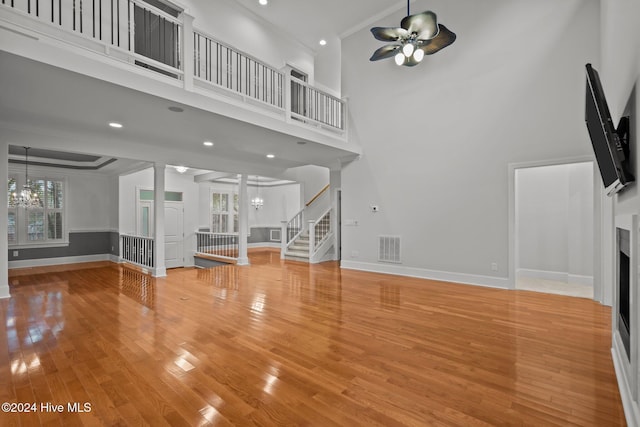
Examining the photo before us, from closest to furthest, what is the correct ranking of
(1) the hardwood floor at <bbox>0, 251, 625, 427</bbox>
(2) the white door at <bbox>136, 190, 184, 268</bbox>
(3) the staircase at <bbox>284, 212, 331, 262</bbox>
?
1. (1) the hardwood floor at <bbox>0, 251, 625, 427</bbox>
2. (3) the staircase at <bbox>284, 212, 331, 262</bbox>
3. (2) the white door at <bbox>136, 190, 184, 268</bbox>

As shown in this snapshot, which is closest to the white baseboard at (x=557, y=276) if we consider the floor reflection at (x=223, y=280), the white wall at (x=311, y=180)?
the floor reflection at (x=223, y=280)

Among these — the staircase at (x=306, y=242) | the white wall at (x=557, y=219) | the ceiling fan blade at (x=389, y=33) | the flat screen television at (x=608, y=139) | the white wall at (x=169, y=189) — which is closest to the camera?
the flat screen television at (x=608, y=139)

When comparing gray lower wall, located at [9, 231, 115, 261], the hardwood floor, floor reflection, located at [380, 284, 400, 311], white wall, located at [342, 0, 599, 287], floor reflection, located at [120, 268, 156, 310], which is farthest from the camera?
gray lower wall, located at [9, 231, 115, 261]

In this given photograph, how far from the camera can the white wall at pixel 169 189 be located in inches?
361

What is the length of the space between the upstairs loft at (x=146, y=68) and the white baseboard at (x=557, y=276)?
4.47 meters

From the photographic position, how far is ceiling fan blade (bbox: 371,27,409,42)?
13.1 ft

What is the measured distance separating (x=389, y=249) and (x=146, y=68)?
547 centimetres

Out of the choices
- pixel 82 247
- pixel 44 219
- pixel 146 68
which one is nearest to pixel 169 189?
pixel 82 247

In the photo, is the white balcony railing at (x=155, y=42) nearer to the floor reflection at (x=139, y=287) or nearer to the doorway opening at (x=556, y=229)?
the floor reflection at (x=139, y=287)

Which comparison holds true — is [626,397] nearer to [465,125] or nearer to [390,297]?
[390,297]

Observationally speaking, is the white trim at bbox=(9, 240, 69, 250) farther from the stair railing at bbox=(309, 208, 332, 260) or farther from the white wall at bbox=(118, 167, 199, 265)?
the stair railing at bbox=(309, 208, 332, 260)

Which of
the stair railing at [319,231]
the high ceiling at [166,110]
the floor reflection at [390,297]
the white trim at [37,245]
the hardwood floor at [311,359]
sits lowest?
the floor reflection at [390,297]

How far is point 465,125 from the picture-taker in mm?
5664

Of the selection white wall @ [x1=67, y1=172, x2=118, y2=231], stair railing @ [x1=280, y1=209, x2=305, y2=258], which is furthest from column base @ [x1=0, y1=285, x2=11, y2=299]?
stair railing @ [x1=280, y1=209, x2=305, y2=258]
